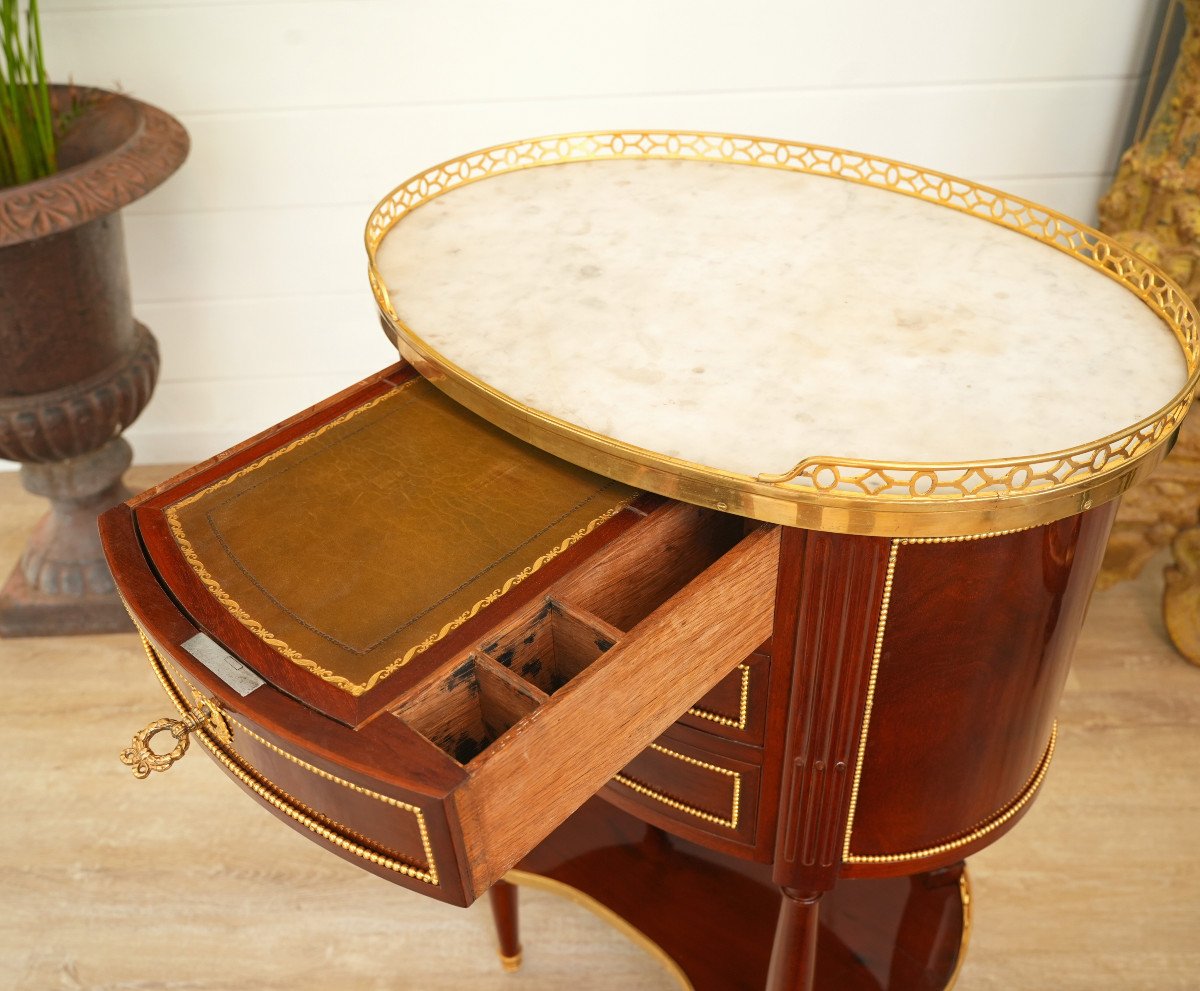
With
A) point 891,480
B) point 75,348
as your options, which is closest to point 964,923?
point 891,480

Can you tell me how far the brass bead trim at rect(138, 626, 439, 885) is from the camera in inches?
30.5

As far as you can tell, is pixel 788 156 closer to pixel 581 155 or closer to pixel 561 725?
pixel 581 155

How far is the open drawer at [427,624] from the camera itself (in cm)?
78

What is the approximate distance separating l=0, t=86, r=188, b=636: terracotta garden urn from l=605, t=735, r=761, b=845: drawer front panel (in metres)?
1.08

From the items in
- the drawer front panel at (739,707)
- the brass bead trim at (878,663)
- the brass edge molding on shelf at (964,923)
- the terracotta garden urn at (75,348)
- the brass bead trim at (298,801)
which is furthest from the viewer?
the terracotta garden urn at (75,348)

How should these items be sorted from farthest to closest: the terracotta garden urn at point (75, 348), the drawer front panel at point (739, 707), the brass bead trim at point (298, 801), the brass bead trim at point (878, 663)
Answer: the terracotta garden urn at point (75, 348) → the drawer front panel at point (739, 707) → the brass bead trim at point (878, 663) → the brass bead trim at point (298, 801)

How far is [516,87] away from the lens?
205 centimetres

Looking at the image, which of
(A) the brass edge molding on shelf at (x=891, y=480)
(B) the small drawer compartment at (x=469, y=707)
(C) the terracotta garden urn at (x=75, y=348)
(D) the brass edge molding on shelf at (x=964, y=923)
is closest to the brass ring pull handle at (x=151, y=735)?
(B) the small drawer compartment at (x=469, y=707)

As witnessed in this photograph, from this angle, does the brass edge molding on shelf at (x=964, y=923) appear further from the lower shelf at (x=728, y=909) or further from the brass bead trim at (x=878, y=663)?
the brass bead trim at (x=878, y=663)

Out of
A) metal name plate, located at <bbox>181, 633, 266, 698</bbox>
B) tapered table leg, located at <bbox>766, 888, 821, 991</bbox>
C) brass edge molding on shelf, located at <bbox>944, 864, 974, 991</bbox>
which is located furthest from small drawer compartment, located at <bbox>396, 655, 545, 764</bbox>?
brass edge molding on shelf, located at <bbox>944, 864, 974, 991</bbox>

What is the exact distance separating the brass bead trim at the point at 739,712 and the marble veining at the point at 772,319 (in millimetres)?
206

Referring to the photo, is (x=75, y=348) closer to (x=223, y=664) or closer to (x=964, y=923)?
(x=223, y=664)

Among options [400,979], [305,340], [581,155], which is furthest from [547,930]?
[305,340]

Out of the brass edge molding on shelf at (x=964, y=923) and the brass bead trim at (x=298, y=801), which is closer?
the brass bead trim at (x=298, y=801)
